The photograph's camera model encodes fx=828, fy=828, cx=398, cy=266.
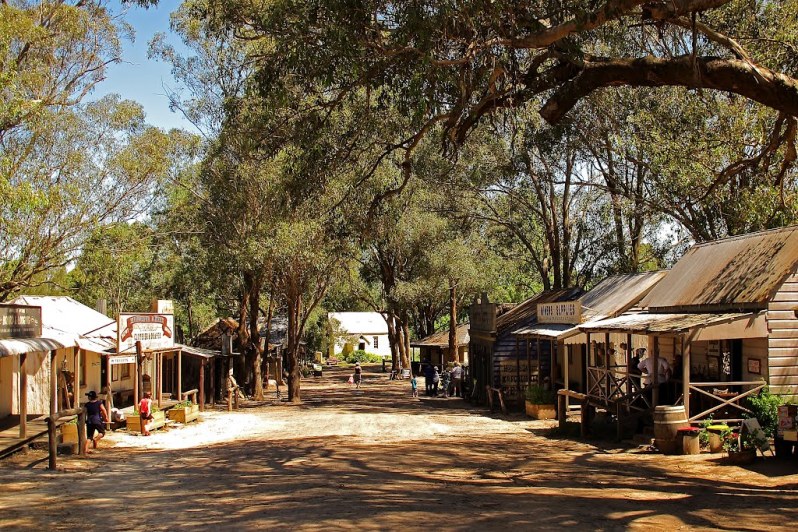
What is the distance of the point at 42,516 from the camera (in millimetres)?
10453

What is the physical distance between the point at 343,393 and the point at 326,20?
32.8 m

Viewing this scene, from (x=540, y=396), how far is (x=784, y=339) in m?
10.0

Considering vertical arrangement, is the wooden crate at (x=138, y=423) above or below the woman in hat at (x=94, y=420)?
below

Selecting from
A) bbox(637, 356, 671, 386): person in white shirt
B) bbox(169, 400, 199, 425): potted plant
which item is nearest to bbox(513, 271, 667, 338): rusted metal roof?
bbox(637, 356, 671, 386): person in white shirt

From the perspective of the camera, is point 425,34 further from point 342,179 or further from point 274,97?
point 342,179

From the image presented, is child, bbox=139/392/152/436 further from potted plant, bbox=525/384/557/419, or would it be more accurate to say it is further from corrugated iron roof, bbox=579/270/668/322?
corrugated iron roof, bbox=579/270/668/322

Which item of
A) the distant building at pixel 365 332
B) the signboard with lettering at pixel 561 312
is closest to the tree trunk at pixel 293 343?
the signboard with lettering at pixel 561 312

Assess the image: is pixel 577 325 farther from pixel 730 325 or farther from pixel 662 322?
pixel 730 325

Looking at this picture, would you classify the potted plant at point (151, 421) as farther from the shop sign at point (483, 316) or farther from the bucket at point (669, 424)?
the bucket at point (669, 424)

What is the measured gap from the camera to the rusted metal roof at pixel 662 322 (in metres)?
15.8

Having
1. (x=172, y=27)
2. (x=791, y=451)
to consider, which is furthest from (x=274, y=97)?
(x=172, y=27)

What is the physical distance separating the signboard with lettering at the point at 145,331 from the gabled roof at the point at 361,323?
6017cm

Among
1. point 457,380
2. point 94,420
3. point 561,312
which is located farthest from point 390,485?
point 457,380

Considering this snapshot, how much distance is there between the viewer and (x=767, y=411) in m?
15.5
